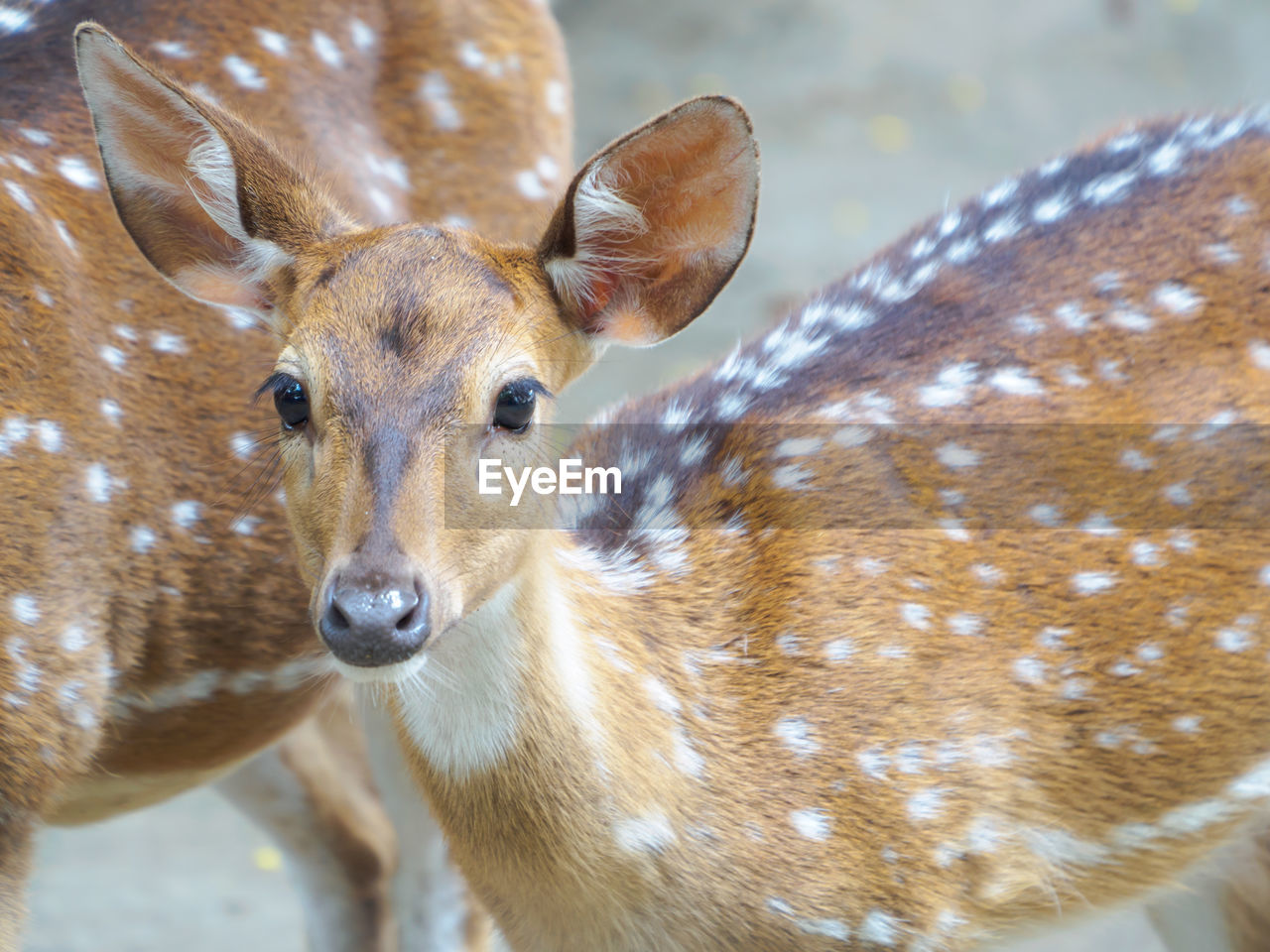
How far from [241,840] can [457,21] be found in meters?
2.76

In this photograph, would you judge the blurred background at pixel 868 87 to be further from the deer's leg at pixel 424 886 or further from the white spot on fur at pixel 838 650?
the white spot on fur at pixel 838 650

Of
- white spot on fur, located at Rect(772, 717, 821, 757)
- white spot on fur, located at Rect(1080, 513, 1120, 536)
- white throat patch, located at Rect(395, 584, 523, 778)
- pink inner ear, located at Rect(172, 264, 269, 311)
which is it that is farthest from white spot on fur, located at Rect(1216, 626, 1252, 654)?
pink inner ear, located at Rect(172, 264, 269, 311)

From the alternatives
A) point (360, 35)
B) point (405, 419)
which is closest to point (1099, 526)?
point (405, 419)

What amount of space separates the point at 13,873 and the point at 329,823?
1226mm

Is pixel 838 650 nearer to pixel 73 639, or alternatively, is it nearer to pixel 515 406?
pixel 515 406

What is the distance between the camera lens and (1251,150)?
299cm

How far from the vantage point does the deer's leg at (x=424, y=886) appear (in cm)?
370

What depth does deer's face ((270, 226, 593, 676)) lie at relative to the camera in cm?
205

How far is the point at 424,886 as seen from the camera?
3715mm

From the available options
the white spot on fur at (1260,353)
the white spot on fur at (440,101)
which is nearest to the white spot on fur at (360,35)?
the white spot on fur at (440,101)

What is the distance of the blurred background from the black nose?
14.4 feet

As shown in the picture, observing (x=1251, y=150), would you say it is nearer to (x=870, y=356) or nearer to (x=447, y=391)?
(x=870, y=356)

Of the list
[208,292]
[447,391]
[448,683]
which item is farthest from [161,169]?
[448,683]

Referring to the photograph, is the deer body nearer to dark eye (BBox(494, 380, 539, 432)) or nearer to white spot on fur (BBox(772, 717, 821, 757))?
white spot on fur (BBox(772, 717, 821, 757))
